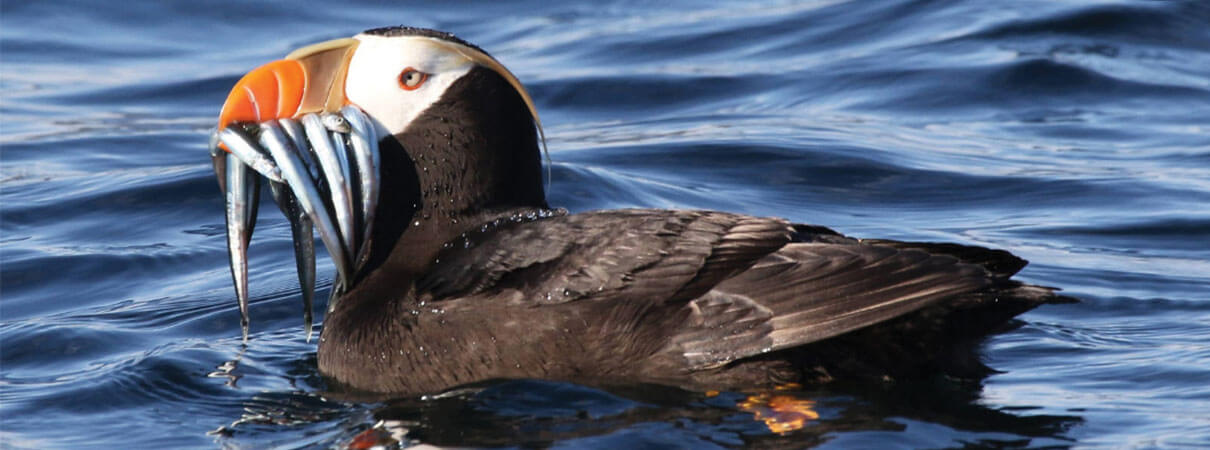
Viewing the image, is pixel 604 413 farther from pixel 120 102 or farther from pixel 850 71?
pixel 120 102

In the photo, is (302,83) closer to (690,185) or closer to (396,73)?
(396,73)

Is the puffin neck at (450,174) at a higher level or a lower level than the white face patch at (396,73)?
lower

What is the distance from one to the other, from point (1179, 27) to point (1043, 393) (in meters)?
7.44

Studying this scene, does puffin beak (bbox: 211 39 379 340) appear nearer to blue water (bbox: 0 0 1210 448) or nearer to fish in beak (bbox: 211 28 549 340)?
fish in beak (bbox: 211 28 549 340)

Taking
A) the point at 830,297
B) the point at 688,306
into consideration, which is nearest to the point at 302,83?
the point at 688,306

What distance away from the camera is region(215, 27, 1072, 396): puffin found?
4477mm

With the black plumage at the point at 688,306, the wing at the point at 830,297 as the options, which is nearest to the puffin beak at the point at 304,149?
the black plumage at the point at 688,306

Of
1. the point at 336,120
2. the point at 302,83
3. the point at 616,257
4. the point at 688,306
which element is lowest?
the point at 688,306

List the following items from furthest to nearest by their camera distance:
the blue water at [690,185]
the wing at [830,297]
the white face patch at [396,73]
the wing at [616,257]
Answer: the white face patch at [396,73]
the blue water at [690,185]
the wing at [616,257]
the wing at [830,297]

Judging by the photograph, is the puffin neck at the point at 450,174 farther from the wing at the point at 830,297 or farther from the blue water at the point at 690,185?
the wing at the point at 830,297

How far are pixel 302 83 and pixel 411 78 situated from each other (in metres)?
0.34

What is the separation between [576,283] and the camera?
454 cm

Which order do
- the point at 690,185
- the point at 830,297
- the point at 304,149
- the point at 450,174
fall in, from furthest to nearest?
the point at 690,185
the point at 450,174
the point at 304,149
the point at 830,297

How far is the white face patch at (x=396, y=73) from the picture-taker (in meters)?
5.02
